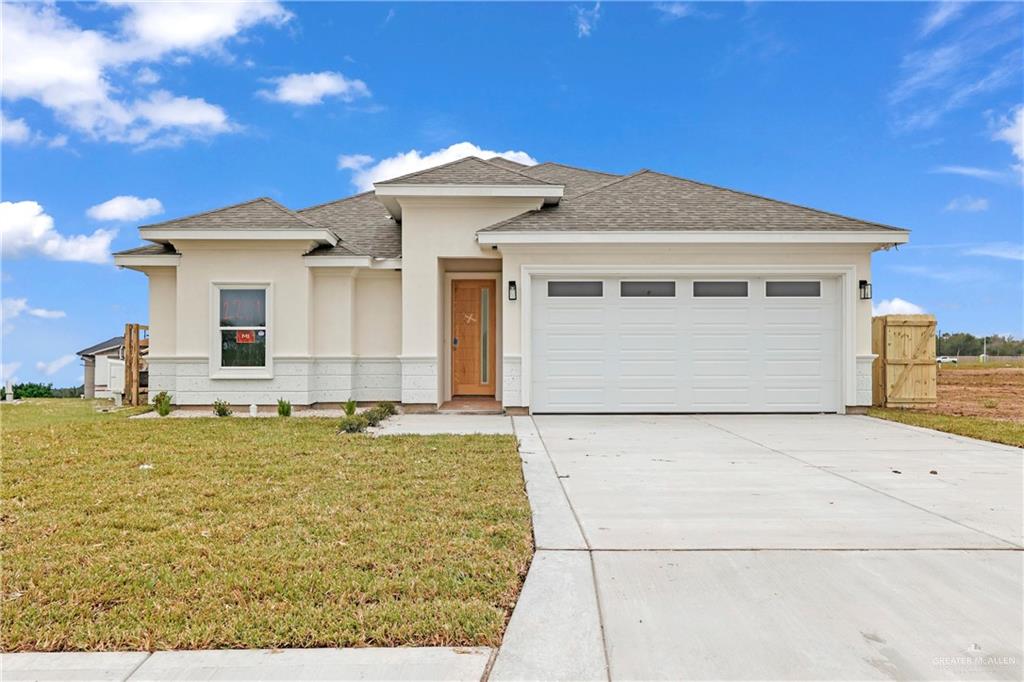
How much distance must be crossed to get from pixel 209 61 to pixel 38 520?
1066cm

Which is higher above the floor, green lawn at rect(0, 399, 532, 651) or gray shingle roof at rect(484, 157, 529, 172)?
gray shingle roof at rect(484, 157, 529, 172)

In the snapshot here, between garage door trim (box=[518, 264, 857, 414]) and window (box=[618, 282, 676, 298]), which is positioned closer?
garage door trim (box=[518, 264, 857, 414])

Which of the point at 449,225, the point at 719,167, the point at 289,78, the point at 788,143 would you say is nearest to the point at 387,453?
the point at 449,225

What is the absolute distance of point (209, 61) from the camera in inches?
467

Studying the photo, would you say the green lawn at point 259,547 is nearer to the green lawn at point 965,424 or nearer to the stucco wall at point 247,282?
the stucco wall at point 247,282

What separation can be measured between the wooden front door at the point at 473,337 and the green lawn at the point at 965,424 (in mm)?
7581

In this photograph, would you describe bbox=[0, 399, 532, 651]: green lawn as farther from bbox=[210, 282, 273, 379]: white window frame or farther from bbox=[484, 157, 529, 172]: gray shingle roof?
bbox=[484, 157, 529, 172]: gray shingle roof

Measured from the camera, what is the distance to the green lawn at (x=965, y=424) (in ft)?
26.9

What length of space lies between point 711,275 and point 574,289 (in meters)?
2.58

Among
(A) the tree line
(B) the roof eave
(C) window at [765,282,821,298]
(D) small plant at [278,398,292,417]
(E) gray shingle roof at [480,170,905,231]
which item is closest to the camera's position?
(D) small plant at [278,398,292,417]

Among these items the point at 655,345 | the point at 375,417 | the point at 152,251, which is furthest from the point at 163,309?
the point at 655,345

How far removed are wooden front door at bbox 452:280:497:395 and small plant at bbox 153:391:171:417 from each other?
17.9ft

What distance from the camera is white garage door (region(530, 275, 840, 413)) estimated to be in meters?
10.9

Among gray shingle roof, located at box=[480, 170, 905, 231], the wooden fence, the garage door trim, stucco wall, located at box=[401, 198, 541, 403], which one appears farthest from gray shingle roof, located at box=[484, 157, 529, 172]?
the wooden fence
